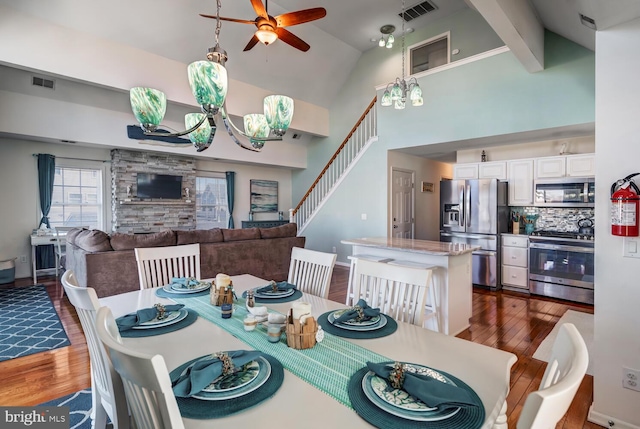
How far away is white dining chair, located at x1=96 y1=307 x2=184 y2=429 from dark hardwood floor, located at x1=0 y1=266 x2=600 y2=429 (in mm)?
2112

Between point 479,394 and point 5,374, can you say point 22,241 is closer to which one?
point 5,374

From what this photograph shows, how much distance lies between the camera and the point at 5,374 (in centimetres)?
252

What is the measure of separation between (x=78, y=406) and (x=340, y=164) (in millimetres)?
6227

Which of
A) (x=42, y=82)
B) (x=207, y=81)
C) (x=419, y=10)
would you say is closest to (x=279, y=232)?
(x=207, y=81)

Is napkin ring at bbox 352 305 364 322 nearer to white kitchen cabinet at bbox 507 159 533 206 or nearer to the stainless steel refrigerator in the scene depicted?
the stainless steel refrigerator

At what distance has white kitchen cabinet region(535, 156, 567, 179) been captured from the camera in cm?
473

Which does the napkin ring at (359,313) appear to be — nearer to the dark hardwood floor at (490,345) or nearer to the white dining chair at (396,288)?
the white dining chair at (396,288)

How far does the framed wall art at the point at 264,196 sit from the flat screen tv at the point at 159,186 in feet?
7.05

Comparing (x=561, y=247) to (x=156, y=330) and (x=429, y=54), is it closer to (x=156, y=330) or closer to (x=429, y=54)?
(x=429, y=54)

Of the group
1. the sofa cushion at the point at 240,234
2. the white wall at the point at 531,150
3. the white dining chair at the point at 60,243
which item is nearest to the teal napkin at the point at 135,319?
the sofa cushion at the point at 240,234

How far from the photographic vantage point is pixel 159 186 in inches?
277

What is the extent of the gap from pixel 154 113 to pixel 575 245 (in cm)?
527

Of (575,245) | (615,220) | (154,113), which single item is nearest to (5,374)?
(154,113)

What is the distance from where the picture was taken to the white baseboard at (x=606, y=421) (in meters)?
1.88
